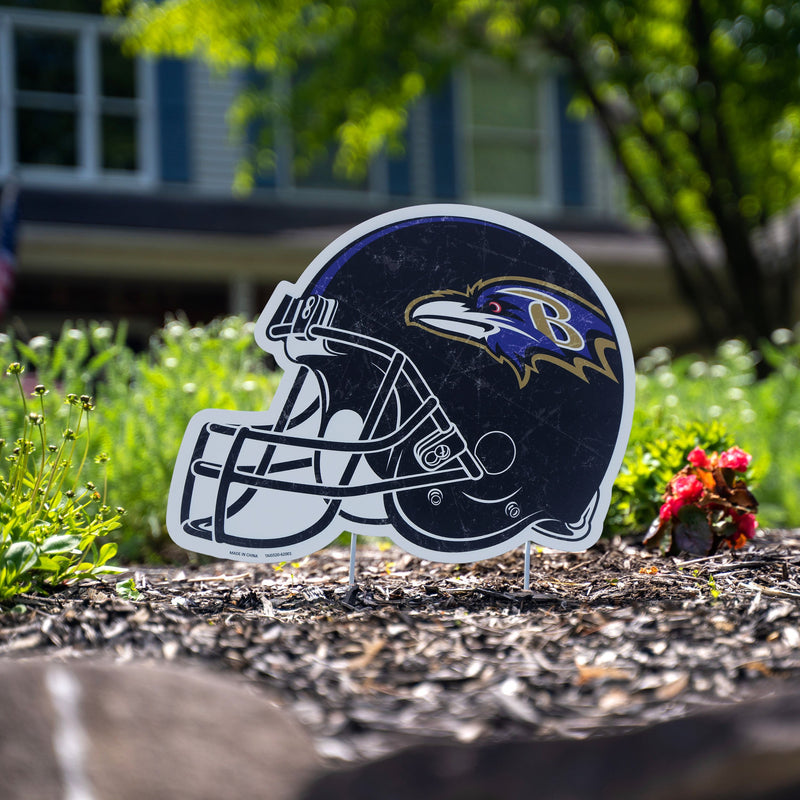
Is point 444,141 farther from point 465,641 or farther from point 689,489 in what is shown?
point 465,641

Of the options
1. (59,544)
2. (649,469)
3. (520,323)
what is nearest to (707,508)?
(649,469)

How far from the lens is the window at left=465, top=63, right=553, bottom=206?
12.2 meters

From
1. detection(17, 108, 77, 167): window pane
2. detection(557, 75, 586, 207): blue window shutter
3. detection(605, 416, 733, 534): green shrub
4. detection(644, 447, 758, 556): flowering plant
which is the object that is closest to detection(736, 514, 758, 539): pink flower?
detection(644, 447, 758, 556): flowering plant

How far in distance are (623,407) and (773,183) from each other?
9.88 meters

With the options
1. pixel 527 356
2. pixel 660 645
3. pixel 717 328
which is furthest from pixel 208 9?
pixel 660 645

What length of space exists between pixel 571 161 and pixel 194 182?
16.8 feet

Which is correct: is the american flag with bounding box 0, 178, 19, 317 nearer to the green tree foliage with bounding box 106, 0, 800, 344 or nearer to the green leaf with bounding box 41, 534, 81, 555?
the green tree foliage with bounding box 106, 0, 800, 344

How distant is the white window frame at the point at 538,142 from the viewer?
12.1 metres

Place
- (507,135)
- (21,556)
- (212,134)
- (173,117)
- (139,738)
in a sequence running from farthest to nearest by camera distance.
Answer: (507,135) < (212,134) < (173,117) < (21,556) < (139,738)

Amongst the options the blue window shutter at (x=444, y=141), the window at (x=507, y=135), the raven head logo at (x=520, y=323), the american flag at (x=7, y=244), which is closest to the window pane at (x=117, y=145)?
the american flag at (x=7, y=244)

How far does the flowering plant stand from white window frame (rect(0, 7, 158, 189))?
9.11 metres

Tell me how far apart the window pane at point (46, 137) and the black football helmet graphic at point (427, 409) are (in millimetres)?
9151

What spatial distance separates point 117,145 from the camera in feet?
36.2

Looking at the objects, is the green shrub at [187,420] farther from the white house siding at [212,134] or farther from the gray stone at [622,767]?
the white house siding at [212,134]
